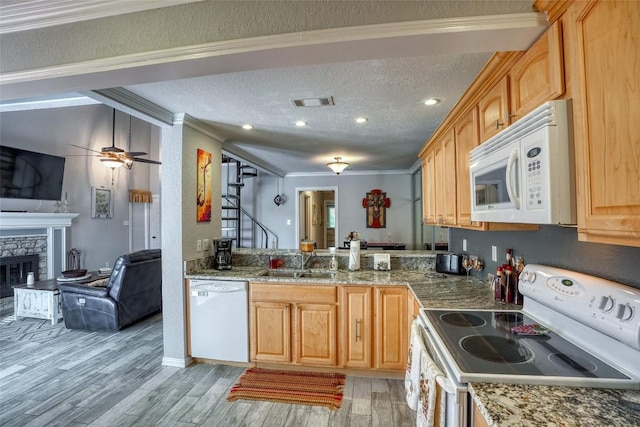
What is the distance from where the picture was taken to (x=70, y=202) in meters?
5.86

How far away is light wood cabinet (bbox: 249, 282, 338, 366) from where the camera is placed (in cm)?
271

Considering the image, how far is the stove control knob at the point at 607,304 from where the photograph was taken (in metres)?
1.08

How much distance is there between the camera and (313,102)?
8.13ft

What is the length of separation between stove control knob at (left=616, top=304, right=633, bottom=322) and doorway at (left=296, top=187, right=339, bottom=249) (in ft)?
16.8

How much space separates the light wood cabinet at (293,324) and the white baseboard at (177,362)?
0.66m

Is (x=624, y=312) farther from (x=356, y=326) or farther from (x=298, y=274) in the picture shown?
(x=298, y=274)

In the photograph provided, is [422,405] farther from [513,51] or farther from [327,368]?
[513,51]

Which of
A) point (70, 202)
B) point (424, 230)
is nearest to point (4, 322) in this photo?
point (70, 202)

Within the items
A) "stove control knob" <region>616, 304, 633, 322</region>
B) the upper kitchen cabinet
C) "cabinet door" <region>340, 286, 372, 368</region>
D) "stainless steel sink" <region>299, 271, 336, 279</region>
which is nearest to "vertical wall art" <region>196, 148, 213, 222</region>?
"stainless steel sink" <region>299, 271, 336, 279</region>

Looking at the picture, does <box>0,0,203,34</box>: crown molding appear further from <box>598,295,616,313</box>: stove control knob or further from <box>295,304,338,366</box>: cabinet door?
<box>295,304,338,366</box>: cabinet door

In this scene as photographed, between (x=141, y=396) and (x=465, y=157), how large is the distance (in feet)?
10.1

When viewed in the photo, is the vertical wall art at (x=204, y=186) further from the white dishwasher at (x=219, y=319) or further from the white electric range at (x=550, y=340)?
the white electric range at (x=550, y=340)

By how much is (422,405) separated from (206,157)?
9.50ft

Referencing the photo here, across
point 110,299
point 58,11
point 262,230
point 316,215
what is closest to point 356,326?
point 58,11
